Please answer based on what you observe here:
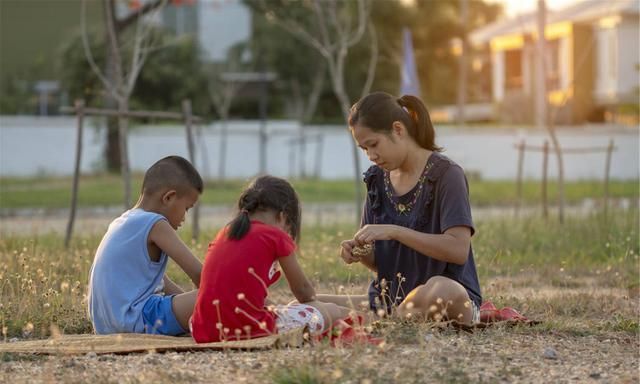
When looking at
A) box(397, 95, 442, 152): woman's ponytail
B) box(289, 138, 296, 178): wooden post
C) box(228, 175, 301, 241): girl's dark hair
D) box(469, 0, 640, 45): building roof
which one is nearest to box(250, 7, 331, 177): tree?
box(469, 0, 640, 45): building roof

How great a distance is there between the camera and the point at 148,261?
5.98 metres

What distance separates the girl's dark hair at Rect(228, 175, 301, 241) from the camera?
5445 mm

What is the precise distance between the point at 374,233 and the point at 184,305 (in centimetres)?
109

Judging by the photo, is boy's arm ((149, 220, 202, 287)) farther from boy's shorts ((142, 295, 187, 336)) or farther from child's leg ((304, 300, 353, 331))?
child's leg ((304, 300, 353, 331))

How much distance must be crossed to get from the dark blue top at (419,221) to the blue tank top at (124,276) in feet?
3.77

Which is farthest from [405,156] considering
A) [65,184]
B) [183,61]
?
[183,61]

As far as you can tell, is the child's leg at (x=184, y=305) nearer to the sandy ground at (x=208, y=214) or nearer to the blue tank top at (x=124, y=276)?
the blue tank top at (x=124, y=276)

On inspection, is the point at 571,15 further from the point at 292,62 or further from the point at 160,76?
the point at 160,76

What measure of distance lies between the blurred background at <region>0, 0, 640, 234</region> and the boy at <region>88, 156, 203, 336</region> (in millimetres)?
9695

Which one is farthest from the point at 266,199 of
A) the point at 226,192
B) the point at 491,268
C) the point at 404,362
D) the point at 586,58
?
the point at 586,58

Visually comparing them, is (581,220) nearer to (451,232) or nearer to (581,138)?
(451,232)

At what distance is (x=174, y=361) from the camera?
512cm

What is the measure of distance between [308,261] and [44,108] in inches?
1120

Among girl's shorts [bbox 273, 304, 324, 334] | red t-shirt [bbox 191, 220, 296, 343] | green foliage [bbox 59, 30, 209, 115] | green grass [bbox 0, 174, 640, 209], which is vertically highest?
green foliage [bbox 59, 30, 209, 115]
